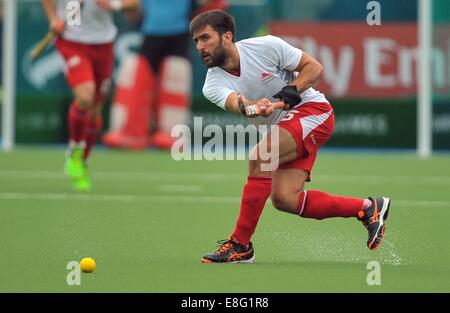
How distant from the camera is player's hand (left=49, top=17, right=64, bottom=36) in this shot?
11078 mm

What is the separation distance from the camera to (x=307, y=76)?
7.06 metres

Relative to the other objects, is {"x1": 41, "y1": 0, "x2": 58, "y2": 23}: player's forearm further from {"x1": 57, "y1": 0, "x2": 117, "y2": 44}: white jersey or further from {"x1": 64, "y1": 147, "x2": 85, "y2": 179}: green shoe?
{"x1": 64, "y1": 147, "x2": 85, "y2": 179}: green shoe

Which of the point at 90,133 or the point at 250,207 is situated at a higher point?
the point at 90,133

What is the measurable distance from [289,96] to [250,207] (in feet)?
2.27

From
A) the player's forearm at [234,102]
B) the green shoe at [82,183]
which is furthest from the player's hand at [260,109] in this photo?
the green shoe at [82,183]

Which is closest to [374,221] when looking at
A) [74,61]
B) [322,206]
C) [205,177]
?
[322,206]

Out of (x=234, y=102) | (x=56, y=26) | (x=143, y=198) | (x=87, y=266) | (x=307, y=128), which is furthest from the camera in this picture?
(x=56, y=26)

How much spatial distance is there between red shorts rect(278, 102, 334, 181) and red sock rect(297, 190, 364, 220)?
7.8 inches

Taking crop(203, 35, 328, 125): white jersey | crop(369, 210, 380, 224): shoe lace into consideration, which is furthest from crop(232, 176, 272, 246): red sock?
crop(369, 210, 380, 224): shoe lace

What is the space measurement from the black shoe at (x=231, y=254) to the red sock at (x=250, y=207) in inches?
1.4

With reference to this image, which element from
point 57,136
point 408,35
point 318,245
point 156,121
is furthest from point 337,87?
point 318,245

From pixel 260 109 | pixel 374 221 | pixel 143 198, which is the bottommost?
pixel 374 221

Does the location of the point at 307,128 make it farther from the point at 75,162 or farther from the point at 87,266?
the point at 75,162

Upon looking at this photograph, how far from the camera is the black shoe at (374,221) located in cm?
711
